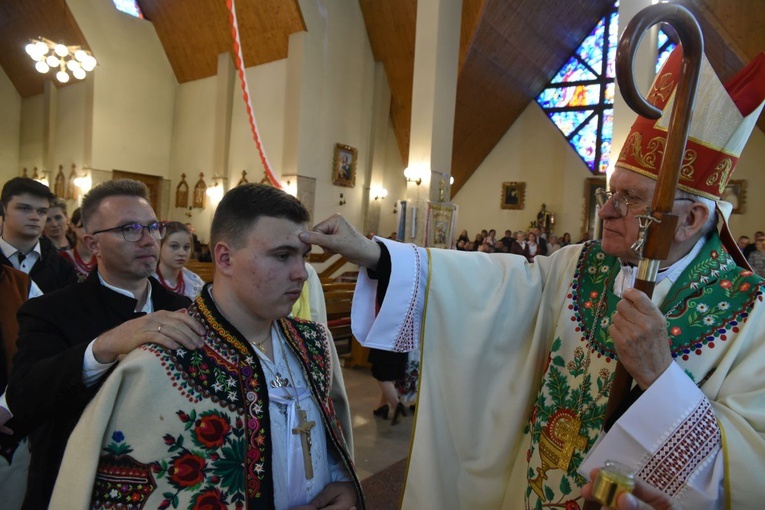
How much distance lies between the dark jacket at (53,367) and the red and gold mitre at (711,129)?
1843 millimetres

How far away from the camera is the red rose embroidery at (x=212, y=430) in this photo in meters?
1.29

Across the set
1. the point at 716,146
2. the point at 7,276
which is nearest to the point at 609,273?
the point at 716,146

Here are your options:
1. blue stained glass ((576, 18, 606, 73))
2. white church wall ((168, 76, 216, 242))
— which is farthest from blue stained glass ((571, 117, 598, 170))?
white church wall ((168, 76, 216, 242))

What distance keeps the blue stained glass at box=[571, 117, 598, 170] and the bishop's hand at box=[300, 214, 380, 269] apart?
Result: 613 inches

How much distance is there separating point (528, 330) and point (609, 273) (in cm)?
34

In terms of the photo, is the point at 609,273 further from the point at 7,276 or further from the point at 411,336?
the point at 7,276

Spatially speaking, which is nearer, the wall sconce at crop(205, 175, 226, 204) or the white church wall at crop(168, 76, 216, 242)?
the wall sconce at crop(205, 175, 226, 204)

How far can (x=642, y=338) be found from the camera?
4.17 feet

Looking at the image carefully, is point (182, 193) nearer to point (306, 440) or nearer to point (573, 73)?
point (573, 73)

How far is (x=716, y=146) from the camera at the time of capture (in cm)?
157

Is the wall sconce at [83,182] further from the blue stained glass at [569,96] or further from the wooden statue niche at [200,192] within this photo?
the blue stained glass at [569,96]

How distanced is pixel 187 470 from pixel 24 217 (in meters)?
2.36

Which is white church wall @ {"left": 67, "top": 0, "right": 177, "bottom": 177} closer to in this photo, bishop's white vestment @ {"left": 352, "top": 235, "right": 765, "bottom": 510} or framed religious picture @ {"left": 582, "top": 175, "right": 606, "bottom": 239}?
framed religious picture @ {"left": 582, "top": 175, "right": 606, "bottom": 239}

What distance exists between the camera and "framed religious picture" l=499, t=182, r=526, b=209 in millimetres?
16513
